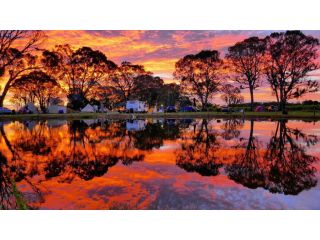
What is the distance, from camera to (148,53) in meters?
22.2

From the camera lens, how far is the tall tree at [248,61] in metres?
26.8

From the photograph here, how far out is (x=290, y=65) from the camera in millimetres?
26906

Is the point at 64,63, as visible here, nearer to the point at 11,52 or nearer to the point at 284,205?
the point at 11,52

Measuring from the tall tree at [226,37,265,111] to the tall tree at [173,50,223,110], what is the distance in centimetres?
201

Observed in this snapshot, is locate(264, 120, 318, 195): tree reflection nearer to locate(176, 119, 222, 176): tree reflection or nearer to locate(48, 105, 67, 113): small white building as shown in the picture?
locate(176, 119, 222, 176): tree reflection

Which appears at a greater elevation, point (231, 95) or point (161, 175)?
point (161, 175)

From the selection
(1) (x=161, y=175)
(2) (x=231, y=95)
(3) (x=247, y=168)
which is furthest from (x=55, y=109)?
(3) (x=247, y=168)

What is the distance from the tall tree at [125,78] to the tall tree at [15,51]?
11913mm

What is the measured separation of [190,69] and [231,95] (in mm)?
4921

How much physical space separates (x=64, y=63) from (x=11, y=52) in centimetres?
692

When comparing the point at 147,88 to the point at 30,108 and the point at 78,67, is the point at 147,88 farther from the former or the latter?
the point at 30,108

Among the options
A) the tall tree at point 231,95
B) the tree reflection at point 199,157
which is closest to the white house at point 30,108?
the tall tree at point 231,95

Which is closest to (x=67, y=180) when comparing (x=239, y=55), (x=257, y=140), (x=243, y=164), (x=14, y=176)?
(x=14, y=176)

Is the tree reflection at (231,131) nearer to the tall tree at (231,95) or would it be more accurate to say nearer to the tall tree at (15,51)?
the tall tree at (15,51)
